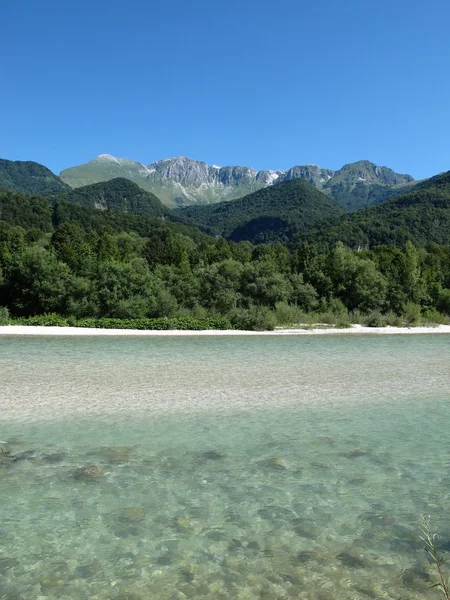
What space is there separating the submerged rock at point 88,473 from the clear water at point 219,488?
1.4 inches

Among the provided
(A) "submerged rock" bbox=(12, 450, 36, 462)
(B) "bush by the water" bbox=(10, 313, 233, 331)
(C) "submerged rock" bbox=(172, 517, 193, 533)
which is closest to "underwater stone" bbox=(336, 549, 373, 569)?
(C) "submerged rock" bbox=(172, 517, 193, 533)

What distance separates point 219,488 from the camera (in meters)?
7.36

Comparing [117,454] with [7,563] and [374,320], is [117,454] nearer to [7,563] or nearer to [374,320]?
[7,563]

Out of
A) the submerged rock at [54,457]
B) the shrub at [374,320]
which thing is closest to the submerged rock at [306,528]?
the submerged rock at [54,457]

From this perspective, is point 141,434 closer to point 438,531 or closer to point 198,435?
point 198,435

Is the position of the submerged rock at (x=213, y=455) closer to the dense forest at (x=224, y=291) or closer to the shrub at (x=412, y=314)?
the dense forest at (x=224, y=291)

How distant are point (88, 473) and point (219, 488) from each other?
2.26 meters

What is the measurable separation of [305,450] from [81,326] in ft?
102

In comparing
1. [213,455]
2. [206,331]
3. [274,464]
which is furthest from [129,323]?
[274,464]

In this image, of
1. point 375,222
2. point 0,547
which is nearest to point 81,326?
point 0,547

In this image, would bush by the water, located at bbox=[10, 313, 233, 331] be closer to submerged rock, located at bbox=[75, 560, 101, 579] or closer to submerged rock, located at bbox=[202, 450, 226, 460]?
submerged rock, located at bbox=[202, 450, 226, 460]

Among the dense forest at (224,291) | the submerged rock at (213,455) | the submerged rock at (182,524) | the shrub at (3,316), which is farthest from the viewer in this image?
the dense forest at (224,291)

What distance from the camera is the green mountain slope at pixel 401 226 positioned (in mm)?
143000

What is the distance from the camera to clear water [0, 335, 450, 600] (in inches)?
199
